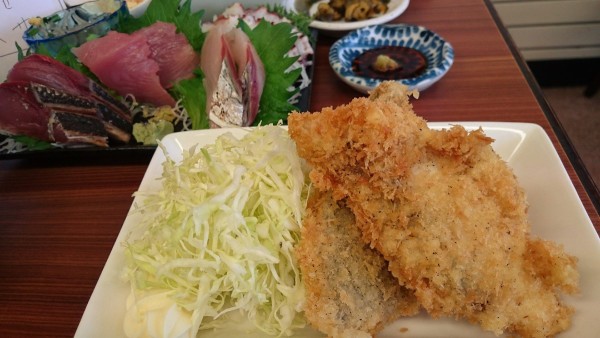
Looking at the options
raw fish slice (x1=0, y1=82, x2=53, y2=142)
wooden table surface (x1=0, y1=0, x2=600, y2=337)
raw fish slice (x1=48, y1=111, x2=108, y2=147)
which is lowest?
wooden table surface (x1=0, y1=0, x2=600, y2=337)

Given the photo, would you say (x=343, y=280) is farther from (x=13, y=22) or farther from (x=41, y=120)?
(x=13, y=22)

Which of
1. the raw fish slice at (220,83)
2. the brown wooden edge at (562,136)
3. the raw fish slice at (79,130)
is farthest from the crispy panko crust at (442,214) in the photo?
the raw fish slice at (79,130)

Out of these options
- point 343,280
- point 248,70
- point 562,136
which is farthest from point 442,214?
point 248,70

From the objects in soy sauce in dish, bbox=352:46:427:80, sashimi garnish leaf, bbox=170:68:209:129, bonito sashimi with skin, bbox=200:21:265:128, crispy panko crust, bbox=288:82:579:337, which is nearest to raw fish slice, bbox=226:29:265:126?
bonito sashimi with skin, bbox=200:21:265:128

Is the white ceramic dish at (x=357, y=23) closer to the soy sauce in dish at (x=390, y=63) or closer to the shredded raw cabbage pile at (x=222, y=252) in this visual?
the soy sauce in dish at (x=390, y=63)

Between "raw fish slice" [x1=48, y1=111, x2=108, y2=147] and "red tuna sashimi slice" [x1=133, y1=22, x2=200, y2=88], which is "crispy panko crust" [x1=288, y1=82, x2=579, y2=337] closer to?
"raw fish slice" [x1=48, y1=111, x2=108, y2=147]
